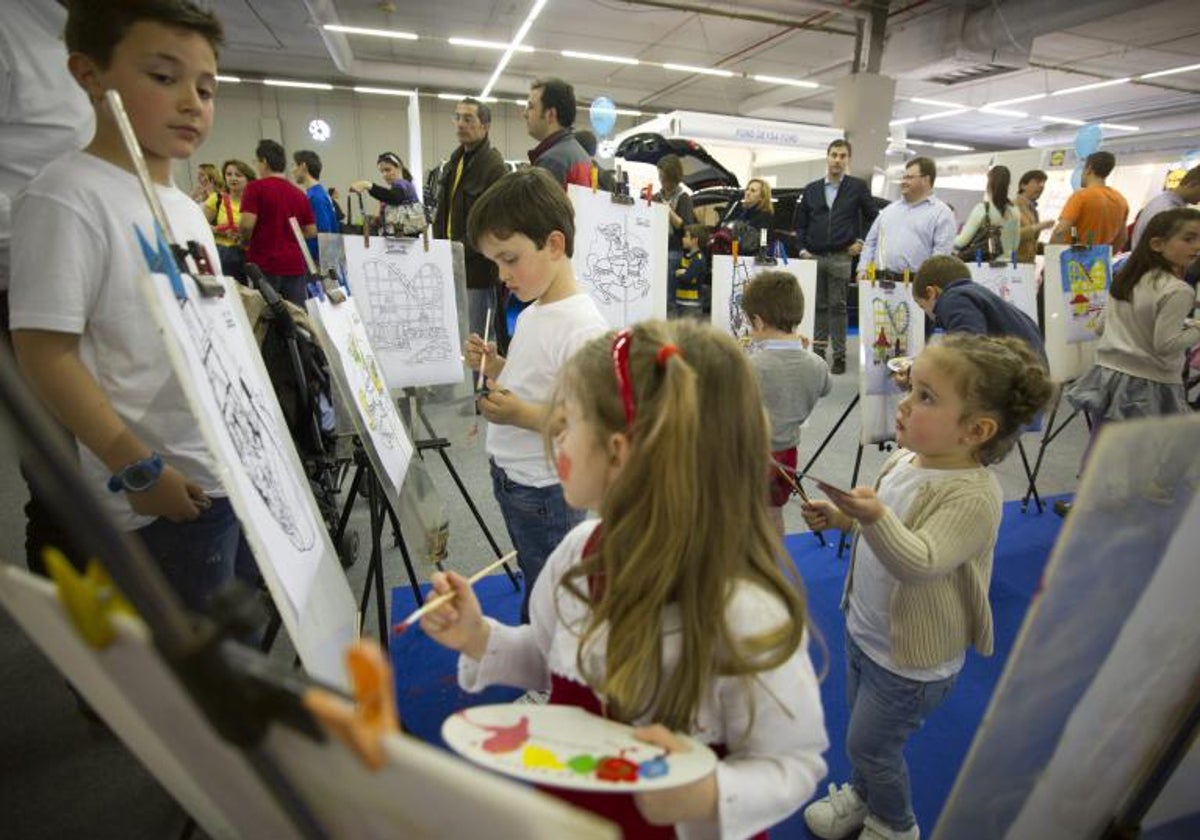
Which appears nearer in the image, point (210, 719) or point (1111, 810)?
point (210, 719)

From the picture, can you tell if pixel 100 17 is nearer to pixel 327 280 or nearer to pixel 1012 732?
pixel 327 280

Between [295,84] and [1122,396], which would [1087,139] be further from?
[295,84]

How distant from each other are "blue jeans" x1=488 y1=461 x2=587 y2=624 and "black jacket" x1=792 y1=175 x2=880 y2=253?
Result: 442 cm

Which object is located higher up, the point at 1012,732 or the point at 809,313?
the point at 809,313

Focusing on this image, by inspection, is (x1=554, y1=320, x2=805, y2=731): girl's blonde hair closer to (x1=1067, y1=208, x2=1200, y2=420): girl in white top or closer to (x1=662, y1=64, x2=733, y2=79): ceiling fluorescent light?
(x1=1067, y1=208, x2=1200, y2=420): girl in white top

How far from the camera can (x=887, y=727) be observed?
1.18 metres

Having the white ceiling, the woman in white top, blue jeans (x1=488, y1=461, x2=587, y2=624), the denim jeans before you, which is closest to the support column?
the white ceiling

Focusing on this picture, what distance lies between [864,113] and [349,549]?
7.49 meters

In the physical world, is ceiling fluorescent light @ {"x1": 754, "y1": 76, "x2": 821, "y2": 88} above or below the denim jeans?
above

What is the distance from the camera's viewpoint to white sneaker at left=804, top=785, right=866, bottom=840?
1.34 metres

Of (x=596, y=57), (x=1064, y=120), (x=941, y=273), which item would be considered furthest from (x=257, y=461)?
(x=1064, y=120)

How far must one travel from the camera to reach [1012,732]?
26.5 inches

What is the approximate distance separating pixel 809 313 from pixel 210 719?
3225 mm

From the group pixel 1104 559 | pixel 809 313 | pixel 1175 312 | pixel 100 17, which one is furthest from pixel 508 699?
pixel 1175 312
